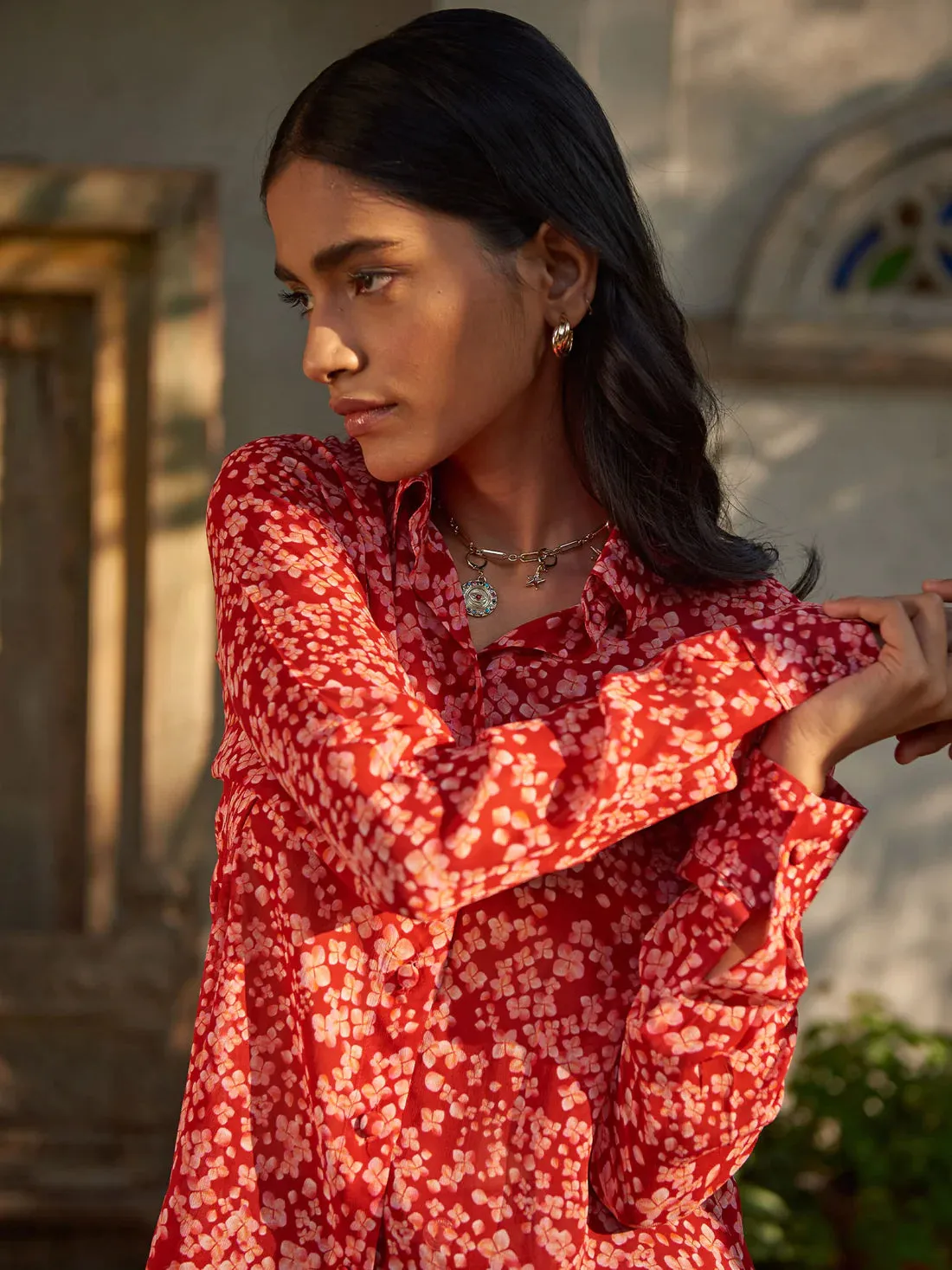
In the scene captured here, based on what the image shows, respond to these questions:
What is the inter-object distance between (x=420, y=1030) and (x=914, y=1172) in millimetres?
2418

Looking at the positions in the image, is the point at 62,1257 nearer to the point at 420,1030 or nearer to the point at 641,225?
the point at 420,1030

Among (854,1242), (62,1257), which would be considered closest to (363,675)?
(854,1242)

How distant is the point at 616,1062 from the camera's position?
5.13ft

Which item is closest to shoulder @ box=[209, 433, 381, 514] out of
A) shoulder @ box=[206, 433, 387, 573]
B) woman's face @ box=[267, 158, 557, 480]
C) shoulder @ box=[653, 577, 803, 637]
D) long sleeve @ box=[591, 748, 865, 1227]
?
shoulder @ box=[206, 433, 387, 573]

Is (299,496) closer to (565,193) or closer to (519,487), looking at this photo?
(519,487)

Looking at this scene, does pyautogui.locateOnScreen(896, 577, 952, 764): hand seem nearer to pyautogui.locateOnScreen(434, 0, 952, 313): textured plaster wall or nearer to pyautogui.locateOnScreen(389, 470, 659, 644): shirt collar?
pyautogui.locateOnScreen(389, 470, 659, 644): shirt collar

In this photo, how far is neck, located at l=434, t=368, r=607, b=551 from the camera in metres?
1.78

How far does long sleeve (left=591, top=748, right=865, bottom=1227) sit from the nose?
54 cm

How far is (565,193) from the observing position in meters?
1.66

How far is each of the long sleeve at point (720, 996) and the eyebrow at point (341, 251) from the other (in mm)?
602

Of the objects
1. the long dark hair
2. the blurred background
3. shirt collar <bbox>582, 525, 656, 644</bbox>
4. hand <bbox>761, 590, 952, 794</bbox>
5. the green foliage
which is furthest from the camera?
the blurred background

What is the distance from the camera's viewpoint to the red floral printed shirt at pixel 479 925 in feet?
4.62

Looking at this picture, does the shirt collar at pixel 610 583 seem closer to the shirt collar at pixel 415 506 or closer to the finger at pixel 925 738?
the shirt collar at pixel 415 506

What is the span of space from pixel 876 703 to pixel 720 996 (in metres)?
0.31
